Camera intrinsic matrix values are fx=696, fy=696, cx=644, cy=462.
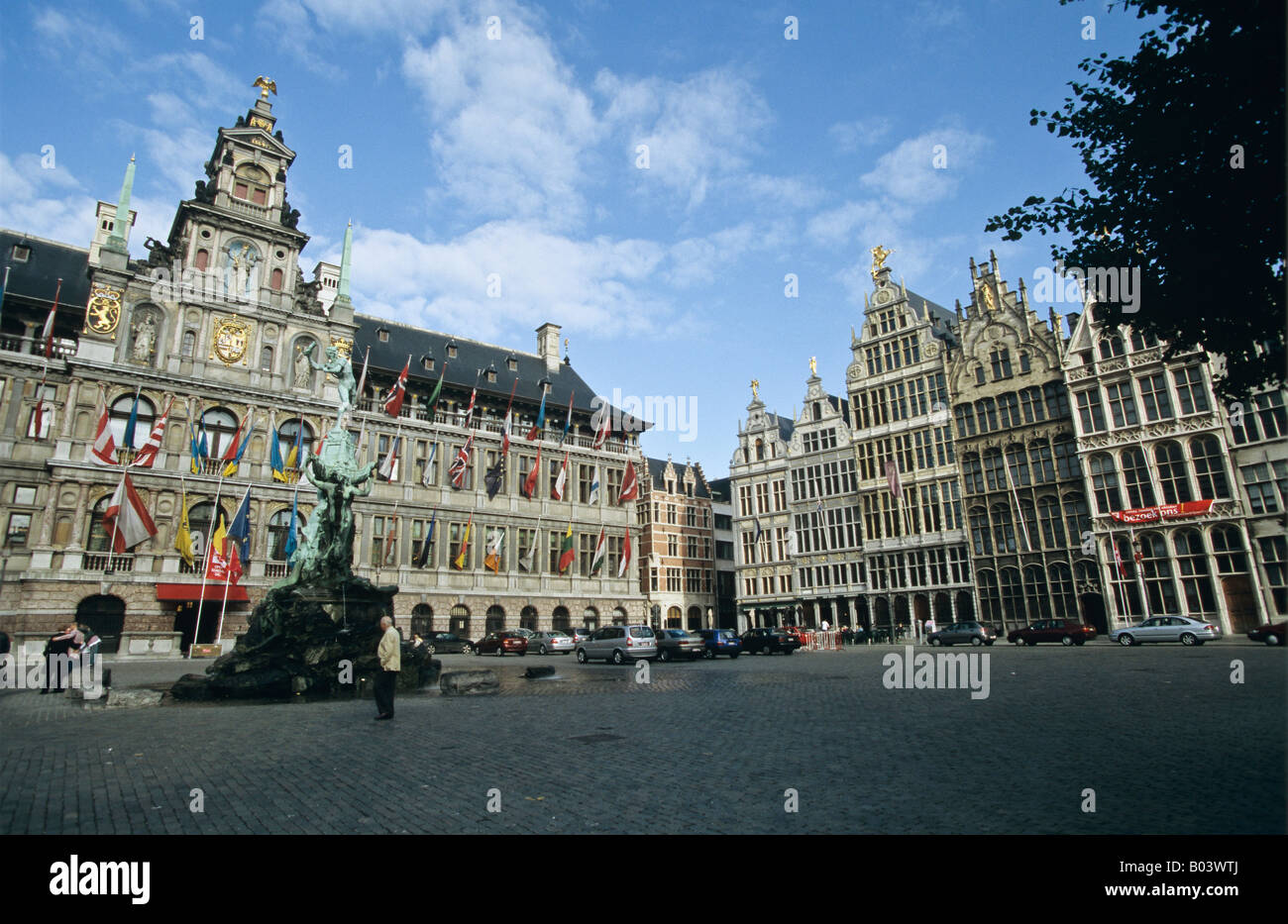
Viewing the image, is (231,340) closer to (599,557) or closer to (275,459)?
(275,459)

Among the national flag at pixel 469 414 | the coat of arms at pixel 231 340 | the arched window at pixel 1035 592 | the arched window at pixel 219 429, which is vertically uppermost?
the coat of arms at pixel 231 340

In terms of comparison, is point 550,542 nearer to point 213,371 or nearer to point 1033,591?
point 213,371

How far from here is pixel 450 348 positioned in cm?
5075

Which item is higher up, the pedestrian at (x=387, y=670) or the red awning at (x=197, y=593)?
the red awning at (x=197, y=593)

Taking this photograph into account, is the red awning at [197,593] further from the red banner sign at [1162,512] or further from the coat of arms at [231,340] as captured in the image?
the red banner sign at [1162,512]

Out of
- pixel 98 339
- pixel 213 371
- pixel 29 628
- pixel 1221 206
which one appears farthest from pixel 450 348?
pixel 1221 206

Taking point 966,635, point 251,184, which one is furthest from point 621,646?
point 251,184

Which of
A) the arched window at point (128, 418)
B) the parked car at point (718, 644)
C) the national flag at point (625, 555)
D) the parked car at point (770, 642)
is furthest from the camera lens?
the national flag at point (625, 555)

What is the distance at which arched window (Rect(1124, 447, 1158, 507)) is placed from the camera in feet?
123

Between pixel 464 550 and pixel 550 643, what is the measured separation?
26.5ft

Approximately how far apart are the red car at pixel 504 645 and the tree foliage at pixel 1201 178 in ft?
110

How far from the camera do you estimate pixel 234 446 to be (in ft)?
123

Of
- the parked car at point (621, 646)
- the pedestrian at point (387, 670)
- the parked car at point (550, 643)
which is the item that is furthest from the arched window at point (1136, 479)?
the pedestrian at point (387, 670)

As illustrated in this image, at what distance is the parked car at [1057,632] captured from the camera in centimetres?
3247
